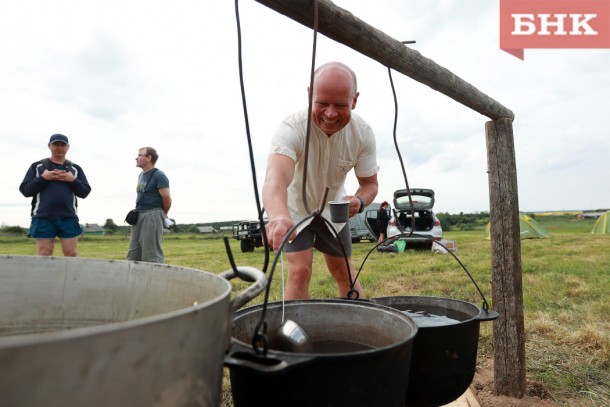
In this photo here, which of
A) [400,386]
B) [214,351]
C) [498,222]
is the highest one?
[498,222]

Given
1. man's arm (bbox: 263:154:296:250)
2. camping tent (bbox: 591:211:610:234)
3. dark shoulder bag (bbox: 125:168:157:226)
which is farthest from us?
camping tent (bbox: 591:211:610:234)

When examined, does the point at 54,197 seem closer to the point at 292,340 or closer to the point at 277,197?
the point at 277,197

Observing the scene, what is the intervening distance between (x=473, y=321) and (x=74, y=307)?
136 cm

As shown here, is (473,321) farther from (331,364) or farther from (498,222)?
(498,222)

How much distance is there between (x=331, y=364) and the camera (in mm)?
967

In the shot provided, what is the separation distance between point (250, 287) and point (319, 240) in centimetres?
190

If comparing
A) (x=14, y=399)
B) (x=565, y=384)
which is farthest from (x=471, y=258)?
(x=14, y=399)

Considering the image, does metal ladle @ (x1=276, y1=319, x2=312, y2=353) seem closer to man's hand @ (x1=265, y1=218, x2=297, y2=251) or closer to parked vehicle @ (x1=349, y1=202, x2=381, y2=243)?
man's hand @ (x1=265, y1=218, x2=297, y2=251)

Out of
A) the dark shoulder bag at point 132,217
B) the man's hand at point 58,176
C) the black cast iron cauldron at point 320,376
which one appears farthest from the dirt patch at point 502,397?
the man's hand at point 58,176

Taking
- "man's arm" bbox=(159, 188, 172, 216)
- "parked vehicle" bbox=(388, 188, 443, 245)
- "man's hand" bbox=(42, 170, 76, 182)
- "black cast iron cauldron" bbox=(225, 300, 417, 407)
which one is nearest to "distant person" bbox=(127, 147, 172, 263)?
"man's arm" bbox=(159, 188, 172, 216)

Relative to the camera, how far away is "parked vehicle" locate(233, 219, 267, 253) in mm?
11624

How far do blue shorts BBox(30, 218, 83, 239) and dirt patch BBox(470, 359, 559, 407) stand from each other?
4.05 metres

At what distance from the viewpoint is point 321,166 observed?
2.53m

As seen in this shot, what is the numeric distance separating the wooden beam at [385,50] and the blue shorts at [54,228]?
→ 13.0 feet
